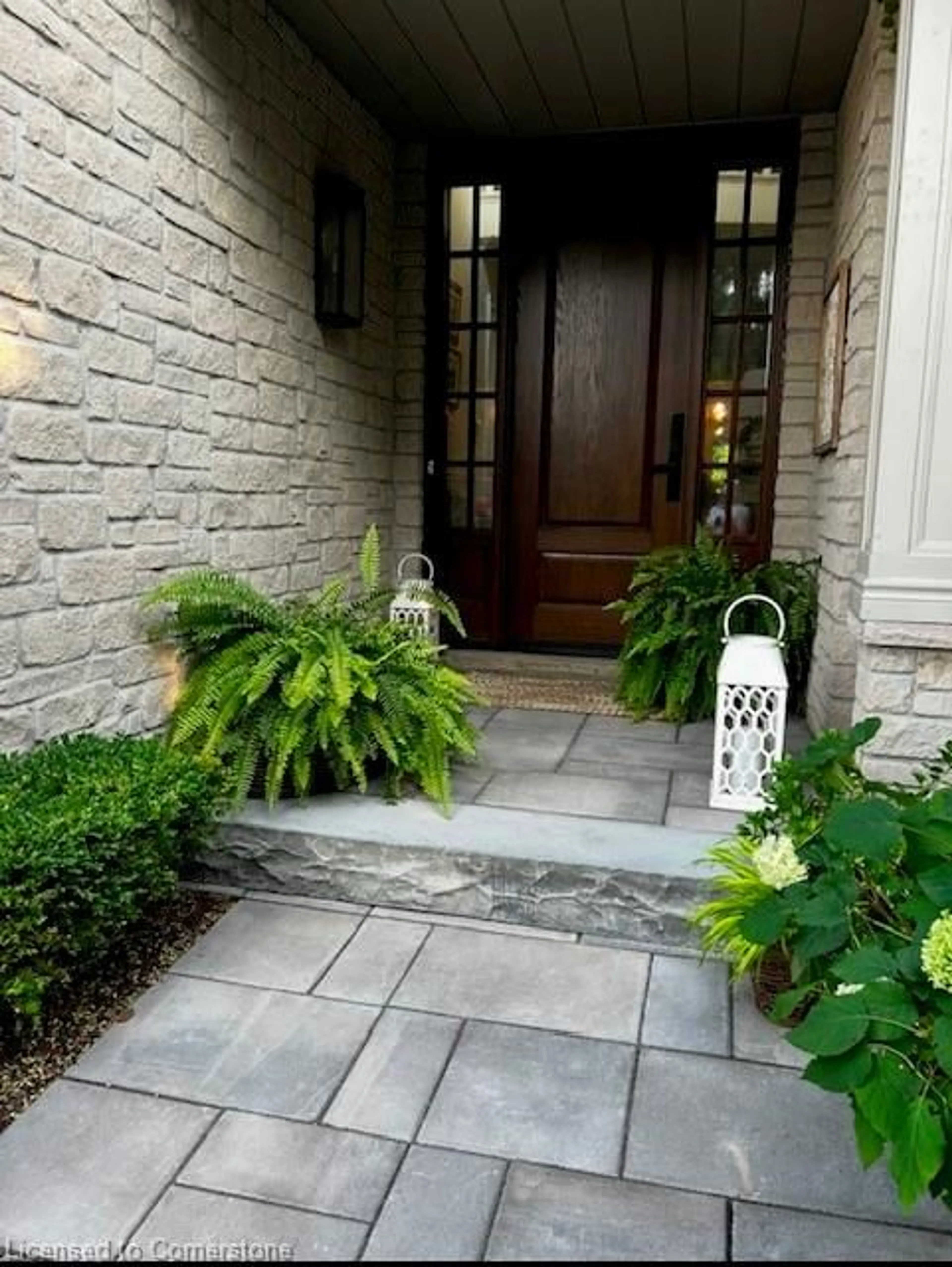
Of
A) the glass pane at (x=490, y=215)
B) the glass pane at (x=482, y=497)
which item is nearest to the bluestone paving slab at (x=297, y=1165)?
the glass pane at (x=482, y=497)

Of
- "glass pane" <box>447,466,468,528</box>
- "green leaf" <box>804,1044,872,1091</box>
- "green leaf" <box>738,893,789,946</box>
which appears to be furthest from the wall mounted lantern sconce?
"green leaf" <box>804,1044,872,1091</box>

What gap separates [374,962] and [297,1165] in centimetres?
60

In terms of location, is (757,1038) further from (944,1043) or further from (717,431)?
(717,431)

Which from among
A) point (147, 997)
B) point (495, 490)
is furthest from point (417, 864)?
point (495, 490)

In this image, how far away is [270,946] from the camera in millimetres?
2057

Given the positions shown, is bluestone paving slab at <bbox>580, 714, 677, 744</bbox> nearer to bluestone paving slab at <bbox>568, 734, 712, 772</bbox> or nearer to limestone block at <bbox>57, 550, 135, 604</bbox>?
bluestone paving slab at <bbox>568, 734, 712, 772</bbox>

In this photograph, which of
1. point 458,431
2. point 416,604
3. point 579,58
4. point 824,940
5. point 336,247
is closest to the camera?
point 824,940

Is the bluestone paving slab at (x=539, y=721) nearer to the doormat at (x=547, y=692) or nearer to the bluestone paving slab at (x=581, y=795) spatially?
the doormat at (x=547, y=692)

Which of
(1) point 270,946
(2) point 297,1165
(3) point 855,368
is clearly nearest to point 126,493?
(1) point 270,946

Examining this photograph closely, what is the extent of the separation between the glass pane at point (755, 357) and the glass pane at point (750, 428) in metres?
0.05

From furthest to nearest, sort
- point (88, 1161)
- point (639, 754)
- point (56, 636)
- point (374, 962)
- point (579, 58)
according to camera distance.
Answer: point (579, 58) < point (639, 754) < point (56, 636) < point (374, 962) < point (88, 1161)

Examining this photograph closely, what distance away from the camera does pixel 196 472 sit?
274 cm

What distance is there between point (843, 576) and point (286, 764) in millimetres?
1720

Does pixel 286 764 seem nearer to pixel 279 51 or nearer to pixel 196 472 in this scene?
pixel 196 472
